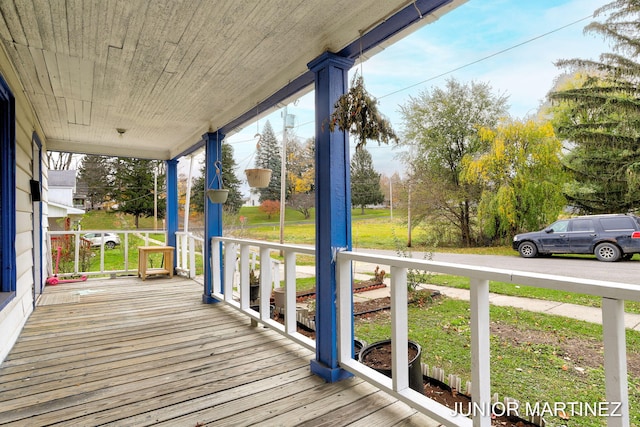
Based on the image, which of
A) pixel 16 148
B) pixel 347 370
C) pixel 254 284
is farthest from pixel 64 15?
pixel 254 284

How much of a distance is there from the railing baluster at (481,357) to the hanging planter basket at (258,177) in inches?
87.9

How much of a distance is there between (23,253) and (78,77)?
180 cm

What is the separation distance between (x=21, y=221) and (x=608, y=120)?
4380 mm

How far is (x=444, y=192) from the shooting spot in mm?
1661

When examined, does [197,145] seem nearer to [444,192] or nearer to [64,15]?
[64,15]

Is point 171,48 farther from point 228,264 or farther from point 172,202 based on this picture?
point 172,202

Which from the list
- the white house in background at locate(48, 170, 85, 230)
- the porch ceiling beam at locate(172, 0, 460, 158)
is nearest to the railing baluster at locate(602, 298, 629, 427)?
the porch ceiling beam at locate(172, 0, 460, 158)

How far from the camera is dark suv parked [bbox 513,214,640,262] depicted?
3.60ft

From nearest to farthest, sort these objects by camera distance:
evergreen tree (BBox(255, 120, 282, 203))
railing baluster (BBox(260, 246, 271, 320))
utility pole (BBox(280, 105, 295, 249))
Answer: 1. railing baluster (BBox(260, 246, 271, 320))
2. utility pole (BBox(280, 105, 295, 249))
3. evergreen tree (BBox(255, 120, 282, 203))

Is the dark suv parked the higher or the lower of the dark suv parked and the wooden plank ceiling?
the lower

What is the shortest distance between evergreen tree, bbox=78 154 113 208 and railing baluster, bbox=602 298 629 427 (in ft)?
51.1

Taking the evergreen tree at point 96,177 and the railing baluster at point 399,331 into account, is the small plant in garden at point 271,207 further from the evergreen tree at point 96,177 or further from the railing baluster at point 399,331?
the evergreen tree at point 96,177

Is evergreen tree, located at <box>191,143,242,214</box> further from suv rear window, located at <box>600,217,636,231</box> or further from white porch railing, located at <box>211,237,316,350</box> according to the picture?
suv rear window, located at <box>600,217,636,231</box>

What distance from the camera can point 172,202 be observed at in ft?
20.5
